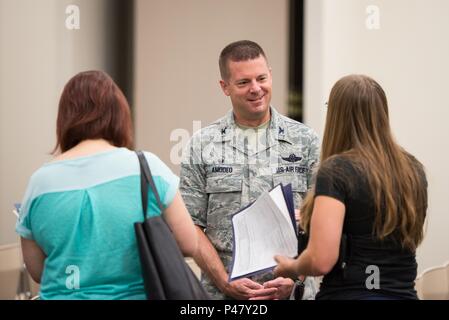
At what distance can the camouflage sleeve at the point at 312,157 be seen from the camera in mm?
3285

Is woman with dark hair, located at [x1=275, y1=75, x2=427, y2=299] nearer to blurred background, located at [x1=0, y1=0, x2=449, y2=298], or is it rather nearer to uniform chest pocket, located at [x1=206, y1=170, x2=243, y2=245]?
uniform chest pocket, located at [x1=206, y1=170, x2=243, y2=245]

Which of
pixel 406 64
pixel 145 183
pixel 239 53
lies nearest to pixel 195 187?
pixel 239 53

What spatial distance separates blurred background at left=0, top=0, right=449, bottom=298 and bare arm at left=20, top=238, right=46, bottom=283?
8.43 feet

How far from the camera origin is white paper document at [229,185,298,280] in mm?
2756

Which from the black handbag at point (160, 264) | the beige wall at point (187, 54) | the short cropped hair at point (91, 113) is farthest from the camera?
the beige wall at point (187, 54)

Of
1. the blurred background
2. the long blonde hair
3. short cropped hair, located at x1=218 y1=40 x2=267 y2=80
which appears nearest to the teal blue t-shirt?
the long blonde hair

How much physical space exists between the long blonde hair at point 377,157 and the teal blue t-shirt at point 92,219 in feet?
2.01

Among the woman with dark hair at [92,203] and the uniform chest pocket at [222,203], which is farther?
the uniform chest pocket at [222,203]

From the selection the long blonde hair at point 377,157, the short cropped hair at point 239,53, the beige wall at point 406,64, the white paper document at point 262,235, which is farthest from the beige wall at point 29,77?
the long blonde hair at point 377,157

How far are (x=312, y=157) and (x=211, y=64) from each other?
197 centimetres

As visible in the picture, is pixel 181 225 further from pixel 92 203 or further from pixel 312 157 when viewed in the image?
pixel 312 157

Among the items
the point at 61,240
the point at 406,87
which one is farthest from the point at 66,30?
the point at 61,240

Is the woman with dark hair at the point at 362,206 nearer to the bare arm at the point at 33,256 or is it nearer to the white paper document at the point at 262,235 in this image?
the white paper document at the point at 262,235

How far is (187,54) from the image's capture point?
5.12 m
